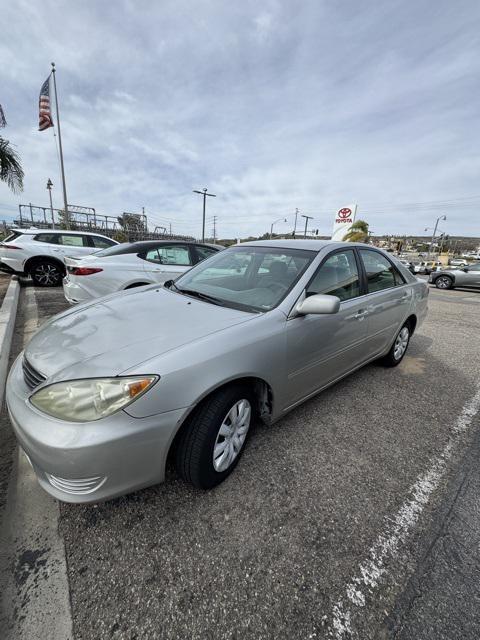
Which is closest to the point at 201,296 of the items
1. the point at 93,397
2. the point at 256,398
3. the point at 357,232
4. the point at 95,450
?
the point at 256,398

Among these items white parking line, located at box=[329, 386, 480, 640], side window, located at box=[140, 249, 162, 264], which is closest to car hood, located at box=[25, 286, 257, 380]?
white parking line, located at box=[329, 386, 480, 640]

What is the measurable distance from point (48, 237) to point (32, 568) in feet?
26.0

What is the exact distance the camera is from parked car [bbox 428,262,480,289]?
44.6 ft

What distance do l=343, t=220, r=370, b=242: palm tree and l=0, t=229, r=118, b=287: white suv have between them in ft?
75.7

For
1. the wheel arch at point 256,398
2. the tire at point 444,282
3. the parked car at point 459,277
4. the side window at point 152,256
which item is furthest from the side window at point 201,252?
the tire at point 444,282

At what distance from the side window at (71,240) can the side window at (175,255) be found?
3983 mm

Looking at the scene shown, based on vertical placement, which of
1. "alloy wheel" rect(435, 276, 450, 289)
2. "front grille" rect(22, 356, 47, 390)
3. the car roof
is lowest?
"alloy wheel" rect(435, 276, 450, 289)

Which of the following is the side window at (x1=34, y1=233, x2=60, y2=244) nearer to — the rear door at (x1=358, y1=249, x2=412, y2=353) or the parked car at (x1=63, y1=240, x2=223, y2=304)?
the parked car at (x1=63, y1=240, x2=223, y2=304)

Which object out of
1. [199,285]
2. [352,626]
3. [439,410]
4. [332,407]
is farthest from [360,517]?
[199,285]

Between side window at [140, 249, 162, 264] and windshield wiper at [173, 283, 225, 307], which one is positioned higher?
side window at [140, 249, 162, 264]

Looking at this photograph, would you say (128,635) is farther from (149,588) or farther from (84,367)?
(84,367)

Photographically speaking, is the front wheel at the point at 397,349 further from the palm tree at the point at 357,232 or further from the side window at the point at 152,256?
the palm tree at the point at 357,232

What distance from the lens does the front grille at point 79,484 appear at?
1330 millimetres

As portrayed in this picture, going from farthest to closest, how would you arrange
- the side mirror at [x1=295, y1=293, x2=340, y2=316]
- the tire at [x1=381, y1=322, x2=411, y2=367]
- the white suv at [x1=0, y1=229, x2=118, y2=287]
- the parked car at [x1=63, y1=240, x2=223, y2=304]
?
the white suv at [x1=0, y1=229, x2=118, y2=287], the parked car at [x1=63, y1=240, x2=223, y2=304], the tire at [x1=381, y1=322, x2=411, y2=367], the side mirror at [x1=295, y1=293, x2=340, y2=316]
